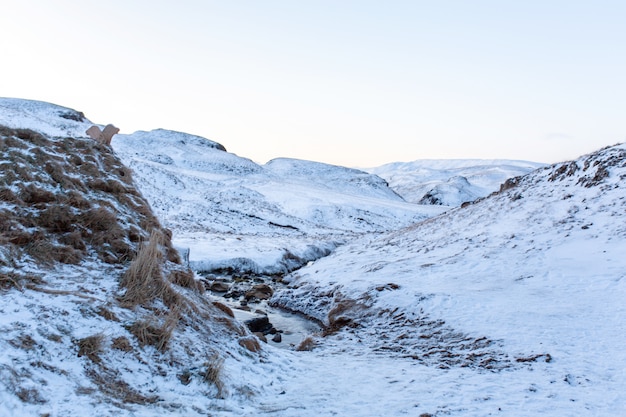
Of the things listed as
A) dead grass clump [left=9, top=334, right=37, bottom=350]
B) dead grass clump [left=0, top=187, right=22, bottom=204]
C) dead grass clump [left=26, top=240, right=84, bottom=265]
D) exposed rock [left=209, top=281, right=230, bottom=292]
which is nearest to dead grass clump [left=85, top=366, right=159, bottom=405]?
dead grass clump [left=9, top=334, right=37, bottom=350]

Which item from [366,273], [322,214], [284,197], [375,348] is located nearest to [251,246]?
[366,273]

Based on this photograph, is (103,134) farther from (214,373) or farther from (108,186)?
(214,373)

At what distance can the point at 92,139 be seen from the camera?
427 inches

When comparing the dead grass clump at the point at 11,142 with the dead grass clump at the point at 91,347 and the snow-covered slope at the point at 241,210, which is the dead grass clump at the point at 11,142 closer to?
the dead grass clump at the point at 91,347

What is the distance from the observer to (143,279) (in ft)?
23.9

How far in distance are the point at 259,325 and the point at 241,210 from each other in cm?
3208

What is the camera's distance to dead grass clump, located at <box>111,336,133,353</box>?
5.64 metres

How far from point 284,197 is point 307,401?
47.2 metres

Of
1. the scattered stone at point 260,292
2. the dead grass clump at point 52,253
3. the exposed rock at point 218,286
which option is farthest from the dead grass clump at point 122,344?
the exposed rock at point 218,286

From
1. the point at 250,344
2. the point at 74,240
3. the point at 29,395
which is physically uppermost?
the point at 74,240

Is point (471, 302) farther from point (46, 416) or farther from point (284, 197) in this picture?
point (284, 197)

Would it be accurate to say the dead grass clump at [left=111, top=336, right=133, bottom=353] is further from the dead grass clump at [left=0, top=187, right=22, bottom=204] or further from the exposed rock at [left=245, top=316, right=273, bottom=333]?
the exposed rock at [left=245, top=316, right=273, bottom=333]

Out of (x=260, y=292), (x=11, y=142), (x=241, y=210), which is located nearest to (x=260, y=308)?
(x=260, y=292)

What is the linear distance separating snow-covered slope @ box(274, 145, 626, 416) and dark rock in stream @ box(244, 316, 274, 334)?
1.62 m
